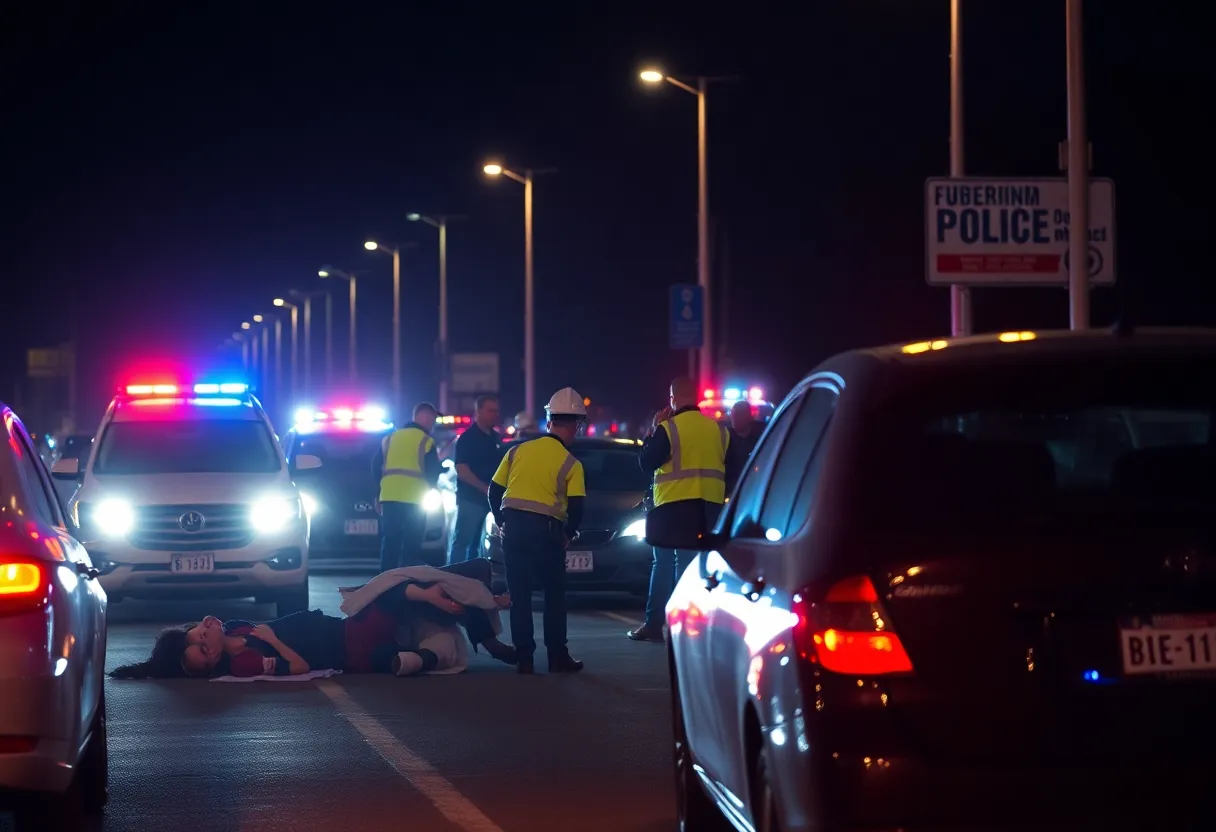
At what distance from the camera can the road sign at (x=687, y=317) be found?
40938 mm

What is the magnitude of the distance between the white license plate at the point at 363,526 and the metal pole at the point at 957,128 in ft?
22.4

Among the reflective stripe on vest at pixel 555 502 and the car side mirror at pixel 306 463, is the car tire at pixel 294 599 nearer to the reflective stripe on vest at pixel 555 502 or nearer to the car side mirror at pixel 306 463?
the car side mirror at pixel 306 463

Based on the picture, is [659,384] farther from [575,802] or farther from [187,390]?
[575,802]

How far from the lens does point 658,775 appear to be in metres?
10.3

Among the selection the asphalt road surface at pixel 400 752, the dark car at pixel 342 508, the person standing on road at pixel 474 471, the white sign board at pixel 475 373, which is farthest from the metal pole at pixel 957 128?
the white sign board at pixel 475 373

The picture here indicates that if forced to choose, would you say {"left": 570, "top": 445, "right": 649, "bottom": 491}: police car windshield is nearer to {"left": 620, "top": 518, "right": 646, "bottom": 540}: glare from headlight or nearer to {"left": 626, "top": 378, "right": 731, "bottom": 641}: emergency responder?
{"left": 620, "top": 518, "right": 646, "bottom": 540}: glare from headlight

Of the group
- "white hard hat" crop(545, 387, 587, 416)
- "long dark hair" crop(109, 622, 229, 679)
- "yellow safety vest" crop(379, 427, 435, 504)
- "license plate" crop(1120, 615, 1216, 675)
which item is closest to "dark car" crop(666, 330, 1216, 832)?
"license plate" crop(1120, 615, 1216, 675)

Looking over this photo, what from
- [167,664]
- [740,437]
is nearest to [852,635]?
[167,664]

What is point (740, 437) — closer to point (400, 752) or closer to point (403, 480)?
point (403, 480)

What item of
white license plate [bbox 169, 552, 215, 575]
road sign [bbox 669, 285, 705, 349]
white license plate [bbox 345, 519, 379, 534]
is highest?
road sign [bbox 669, 285, 705, 349]

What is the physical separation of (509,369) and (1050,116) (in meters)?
68.3

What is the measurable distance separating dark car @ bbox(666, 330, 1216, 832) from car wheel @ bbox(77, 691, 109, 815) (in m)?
3.86

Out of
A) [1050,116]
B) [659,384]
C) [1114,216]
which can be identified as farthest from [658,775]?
[659,384]

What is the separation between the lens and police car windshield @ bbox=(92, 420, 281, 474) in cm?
2028
